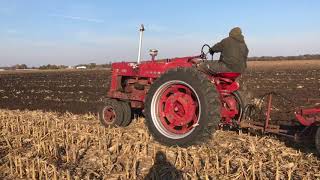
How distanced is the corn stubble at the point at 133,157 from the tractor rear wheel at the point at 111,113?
21.1 inches

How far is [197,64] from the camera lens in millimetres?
7410

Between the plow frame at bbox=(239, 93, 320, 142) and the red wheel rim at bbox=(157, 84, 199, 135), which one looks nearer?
the plow frame at bbox=(239, 93, 320, 142)

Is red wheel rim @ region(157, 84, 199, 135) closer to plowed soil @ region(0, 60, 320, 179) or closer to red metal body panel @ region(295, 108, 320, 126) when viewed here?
plowed soil @ region(0, 60, 320, 179)

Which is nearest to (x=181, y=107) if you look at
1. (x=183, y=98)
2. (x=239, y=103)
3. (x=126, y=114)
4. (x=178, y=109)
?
(x=178, y=109)

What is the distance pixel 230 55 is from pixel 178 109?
1281 millimetres

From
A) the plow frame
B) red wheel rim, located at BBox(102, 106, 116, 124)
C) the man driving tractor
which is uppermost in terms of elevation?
the man driving tractor

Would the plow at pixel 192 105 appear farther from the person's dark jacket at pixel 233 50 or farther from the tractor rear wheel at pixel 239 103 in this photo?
the person's dark jacket at pixel 233 50

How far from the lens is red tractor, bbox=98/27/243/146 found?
651 cm

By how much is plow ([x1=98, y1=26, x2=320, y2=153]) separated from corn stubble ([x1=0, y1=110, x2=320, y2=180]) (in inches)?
11.3

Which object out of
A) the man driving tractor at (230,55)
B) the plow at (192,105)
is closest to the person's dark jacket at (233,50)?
the man driving tractor at (230,55)

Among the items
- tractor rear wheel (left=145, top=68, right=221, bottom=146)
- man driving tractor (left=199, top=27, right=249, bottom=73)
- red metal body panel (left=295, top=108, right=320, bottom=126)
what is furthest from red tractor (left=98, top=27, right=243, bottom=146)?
→ red metal body panel (left=295, top=108, right=320, bottom=126)

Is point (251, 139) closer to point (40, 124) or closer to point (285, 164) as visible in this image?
point (285, 164)

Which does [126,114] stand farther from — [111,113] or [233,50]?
[233,50]

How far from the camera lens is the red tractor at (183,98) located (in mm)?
6512
